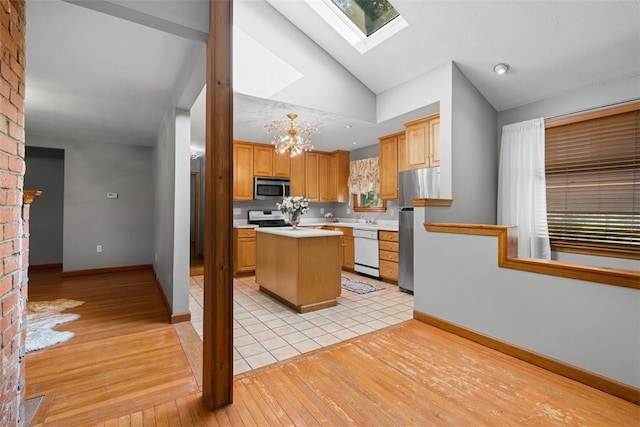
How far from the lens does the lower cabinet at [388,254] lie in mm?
4523

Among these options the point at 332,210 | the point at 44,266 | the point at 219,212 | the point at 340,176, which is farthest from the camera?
the point at 332,210

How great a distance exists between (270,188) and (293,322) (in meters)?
3.19

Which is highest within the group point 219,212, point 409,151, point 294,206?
point 409,151

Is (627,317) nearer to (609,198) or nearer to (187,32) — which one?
(609,198)

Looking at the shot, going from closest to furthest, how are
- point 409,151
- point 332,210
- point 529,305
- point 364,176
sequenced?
1. point 529,305
2. point 409,151
3. point 364,176
4. point 332,210

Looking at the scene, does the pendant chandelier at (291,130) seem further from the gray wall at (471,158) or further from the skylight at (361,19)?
the gray wall at (471,158)

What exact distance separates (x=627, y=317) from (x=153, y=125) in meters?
5.40

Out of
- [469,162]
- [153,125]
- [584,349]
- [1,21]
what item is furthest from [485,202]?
[153,125]

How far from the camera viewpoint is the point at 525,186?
11.6 feet

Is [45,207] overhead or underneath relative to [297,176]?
underneath

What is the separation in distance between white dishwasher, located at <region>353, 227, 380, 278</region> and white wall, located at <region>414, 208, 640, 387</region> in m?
1.72

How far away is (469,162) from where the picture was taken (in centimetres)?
352

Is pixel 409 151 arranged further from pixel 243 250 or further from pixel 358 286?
pixel 243 250

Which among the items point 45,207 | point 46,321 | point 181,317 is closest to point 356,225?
point 181,317
